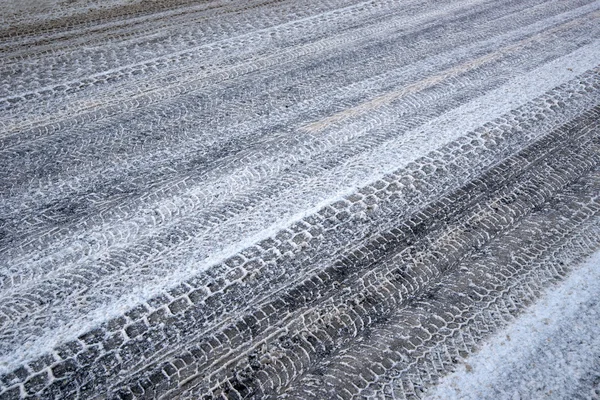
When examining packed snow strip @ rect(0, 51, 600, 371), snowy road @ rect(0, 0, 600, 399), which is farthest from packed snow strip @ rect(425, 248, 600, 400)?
packed snow strip @ rect(0, 51, 600, 371)

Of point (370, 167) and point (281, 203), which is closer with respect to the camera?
point (281, 203)

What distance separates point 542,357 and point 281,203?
4.35 feet

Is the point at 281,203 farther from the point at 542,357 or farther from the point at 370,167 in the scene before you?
the point at 542,357

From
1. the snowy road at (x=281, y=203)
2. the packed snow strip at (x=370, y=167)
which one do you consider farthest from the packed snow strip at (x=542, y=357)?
the packed snow strip at (x=370, y=167)

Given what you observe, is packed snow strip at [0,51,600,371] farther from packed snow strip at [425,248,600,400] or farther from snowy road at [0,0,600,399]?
packed snow strip at [425,248,600,400]

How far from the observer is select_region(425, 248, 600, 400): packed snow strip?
72.2 inches

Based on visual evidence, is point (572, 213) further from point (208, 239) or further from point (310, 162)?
point (208, 239)

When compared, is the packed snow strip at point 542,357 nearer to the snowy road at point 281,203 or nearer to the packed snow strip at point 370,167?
the snowy road at point 281,203

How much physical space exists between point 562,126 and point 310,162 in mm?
1566

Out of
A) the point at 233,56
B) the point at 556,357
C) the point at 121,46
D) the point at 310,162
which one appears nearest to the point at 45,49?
the point at 121,46

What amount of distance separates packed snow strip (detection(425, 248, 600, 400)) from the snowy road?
0.13ft

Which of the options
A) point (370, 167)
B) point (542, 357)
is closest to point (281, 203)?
point (370, 167)

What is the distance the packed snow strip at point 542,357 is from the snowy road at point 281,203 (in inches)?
1.6

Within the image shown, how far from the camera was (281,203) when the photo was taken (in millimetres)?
2686
